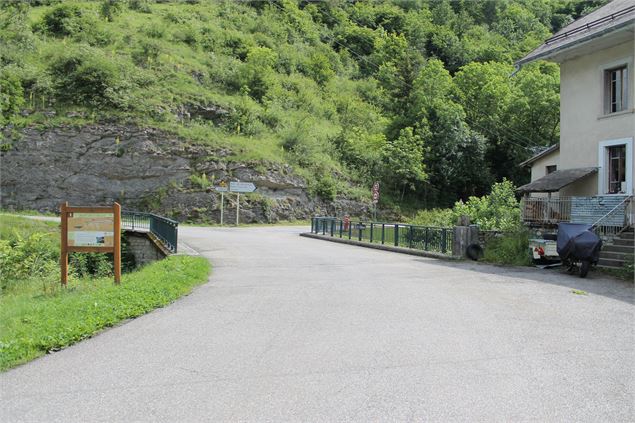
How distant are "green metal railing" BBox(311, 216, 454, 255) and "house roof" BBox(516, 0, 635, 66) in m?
8.37

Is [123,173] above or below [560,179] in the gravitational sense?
above

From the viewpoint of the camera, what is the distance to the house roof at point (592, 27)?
57.1 ft

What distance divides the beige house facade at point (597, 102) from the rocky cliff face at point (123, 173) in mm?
25164

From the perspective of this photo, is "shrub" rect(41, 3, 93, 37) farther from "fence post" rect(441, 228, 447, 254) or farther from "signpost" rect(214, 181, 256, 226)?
"fence post" rect(441, 228, 447, 254)

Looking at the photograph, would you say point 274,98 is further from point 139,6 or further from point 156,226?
point 156,226

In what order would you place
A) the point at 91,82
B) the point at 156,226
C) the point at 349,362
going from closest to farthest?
the point at 349,362 → the point at 156,226 → the point at 91,82

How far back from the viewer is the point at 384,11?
10781 centimetres

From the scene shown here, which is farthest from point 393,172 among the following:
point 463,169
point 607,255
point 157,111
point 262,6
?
point 262,6

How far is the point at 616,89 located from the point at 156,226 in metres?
19.3

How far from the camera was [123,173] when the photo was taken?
40000 millimetres

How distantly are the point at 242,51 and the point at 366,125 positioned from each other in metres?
17.6

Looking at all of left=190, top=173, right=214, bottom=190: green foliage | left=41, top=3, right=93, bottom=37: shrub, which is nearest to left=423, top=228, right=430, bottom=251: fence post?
left=190, top=173, right=214, bottom=190: green foliage

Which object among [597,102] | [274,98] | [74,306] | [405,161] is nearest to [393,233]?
[597,102]

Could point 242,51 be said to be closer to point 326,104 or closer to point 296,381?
point 326,104
